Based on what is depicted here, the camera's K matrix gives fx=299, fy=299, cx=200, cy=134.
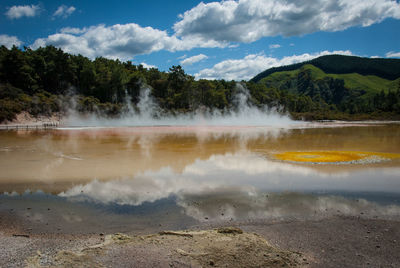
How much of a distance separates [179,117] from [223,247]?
73058 millimetres

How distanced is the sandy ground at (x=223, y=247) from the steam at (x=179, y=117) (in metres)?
55.7

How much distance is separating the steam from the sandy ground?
55.7 metres

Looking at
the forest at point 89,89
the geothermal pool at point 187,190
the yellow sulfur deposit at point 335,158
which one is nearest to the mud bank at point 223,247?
the geothermal pool at point 187,190

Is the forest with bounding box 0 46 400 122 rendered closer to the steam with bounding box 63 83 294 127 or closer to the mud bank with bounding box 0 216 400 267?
the steam with bounding box 63 83 294 127

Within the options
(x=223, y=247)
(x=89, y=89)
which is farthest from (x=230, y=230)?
(x=89, y=89)

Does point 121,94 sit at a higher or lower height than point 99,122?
higher

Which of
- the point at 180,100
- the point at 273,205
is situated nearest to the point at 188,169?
the point at 273,205

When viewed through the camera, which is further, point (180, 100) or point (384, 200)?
point (180, 100)

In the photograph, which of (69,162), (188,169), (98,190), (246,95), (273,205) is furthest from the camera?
(246,95)

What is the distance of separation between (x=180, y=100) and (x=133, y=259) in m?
81.6

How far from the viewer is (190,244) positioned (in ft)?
18.1

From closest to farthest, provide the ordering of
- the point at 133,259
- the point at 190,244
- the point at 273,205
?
1. the point at 133,259
2. the point at 190,244
3. the point at 273,205

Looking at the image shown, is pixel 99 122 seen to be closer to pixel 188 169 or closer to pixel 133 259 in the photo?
pixel 188 169

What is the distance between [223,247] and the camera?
17.7 ft
